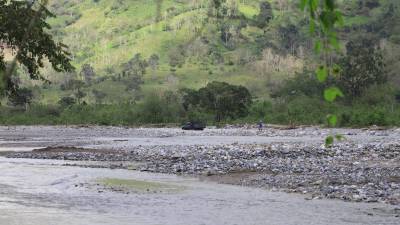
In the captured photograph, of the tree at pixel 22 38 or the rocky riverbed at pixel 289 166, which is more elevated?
the tree at pixel 22 38

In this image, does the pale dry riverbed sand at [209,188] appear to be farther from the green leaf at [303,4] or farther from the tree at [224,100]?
the tree at [224,100]

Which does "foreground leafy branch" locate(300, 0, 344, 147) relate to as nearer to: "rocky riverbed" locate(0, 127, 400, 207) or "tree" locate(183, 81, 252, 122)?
"rocky riverbed" locate(0, 127, 400, 207)

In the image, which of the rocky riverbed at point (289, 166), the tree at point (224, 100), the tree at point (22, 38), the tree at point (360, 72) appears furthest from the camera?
the tree at point (360, 72)

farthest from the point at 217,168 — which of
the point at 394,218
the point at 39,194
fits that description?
the point at 394,218

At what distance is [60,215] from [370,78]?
135 m

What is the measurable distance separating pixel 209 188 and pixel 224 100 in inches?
4285

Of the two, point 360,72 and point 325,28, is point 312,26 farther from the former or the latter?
point 360,72

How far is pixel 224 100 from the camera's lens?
135 m

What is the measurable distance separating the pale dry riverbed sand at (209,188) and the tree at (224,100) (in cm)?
9003

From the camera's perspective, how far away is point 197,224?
719 inches

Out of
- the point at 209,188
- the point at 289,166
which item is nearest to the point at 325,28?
the point at 209,188

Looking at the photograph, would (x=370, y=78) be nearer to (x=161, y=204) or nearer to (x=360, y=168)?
(x=360, y=168)

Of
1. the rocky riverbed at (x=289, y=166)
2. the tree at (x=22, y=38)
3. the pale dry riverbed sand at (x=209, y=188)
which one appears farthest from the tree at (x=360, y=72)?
the tree at (x=22, y=38)

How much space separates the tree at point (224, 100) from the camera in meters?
135
